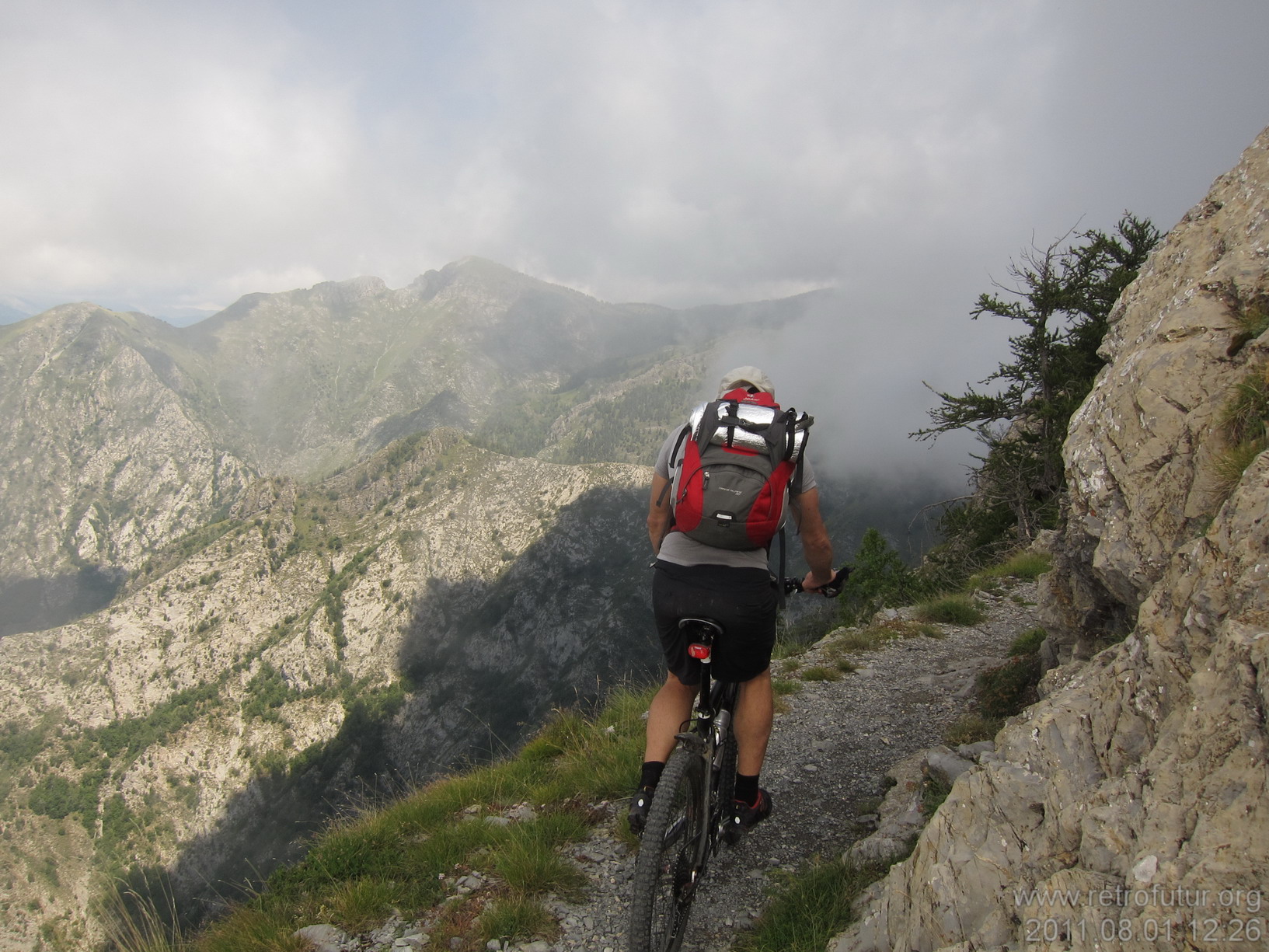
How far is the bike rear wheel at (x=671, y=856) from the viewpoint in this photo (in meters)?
3.17

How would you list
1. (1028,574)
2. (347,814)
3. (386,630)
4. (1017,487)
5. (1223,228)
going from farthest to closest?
(386,630) < (1017,487) < (1028,574) < (347,814) < (1223,228)

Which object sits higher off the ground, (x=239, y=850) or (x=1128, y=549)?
(x=1128, y=549)

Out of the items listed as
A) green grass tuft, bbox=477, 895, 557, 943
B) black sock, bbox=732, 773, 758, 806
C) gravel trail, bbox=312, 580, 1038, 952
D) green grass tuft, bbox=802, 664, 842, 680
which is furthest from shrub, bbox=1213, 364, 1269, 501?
green grass tuft, bbox=802, 664, 842, 680

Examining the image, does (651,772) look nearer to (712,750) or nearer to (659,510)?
(712,750)

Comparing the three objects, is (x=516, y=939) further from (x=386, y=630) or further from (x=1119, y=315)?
(x=386, y=630)

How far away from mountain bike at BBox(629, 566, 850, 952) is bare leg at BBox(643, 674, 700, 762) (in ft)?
0.30

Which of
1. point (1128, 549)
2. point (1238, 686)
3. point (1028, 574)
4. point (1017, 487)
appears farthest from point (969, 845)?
point (1017, 487)

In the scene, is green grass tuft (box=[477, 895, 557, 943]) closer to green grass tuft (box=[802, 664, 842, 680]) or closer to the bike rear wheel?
the bike rear wheel

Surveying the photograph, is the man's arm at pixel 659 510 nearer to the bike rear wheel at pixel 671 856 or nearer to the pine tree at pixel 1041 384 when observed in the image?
the bike rear wheel at pixel 671 856

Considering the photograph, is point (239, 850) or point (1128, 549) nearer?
point (1128, 549)

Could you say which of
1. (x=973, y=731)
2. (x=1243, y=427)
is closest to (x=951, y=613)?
(x=973, y=731)

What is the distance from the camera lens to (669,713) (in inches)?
154

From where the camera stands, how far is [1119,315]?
5.14 meters

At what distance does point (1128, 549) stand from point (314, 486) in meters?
200
